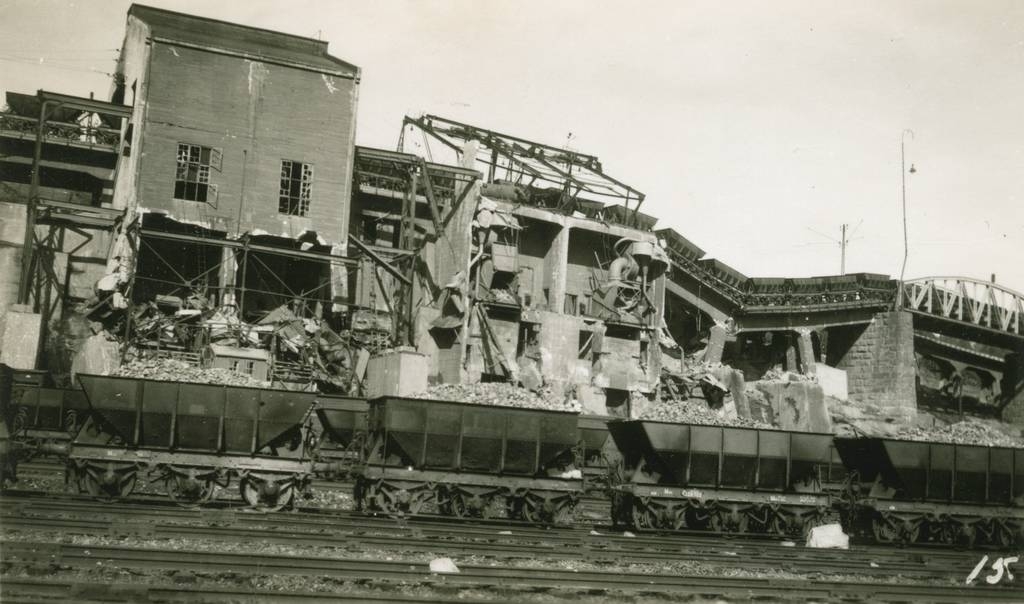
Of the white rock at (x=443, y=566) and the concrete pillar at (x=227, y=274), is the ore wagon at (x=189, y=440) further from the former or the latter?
the concrete pillar at (x=227, y=274)

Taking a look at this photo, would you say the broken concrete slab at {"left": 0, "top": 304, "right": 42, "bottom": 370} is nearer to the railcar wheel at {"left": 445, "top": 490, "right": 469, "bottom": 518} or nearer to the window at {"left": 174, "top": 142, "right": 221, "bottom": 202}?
the window at {"left": 174, "top": 142, "right": 221, "bottom": 202}

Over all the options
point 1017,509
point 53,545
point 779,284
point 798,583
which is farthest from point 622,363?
point 53,545

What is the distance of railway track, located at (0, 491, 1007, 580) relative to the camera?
41.8 ft

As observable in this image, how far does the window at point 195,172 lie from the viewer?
31078mm

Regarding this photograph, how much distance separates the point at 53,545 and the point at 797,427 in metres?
32.5

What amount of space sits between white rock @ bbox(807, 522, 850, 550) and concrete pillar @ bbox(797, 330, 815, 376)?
24647 millimetres

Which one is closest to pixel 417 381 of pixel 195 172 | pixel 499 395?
pixel 499 395

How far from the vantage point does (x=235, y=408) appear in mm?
17172

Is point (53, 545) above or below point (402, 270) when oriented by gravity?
below

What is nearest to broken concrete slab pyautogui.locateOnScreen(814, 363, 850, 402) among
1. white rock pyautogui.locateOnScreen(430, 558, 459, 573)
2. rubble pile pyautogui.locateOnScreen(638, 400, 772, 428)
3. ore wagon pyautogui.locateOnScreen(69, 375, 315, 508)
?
rubble pile pyautogui.locateOnScreen(638, 400, 772, 428)

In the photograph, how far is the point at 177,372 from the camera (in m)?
27.4

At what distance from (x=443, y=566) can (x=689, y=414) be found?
27.1 metres

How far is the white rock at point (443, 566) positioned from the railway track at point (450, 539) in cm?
158

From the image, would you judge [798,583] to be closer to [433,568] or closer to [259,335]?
[433,568]
